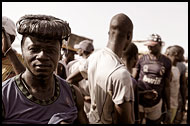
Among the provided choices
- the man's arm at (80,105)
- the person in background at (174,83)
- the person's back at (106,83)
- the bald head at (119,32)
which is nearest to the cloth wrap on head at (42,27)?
the man's arm at (80,105)

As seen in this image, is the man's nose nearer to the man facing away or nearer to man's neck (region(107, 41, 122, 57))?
the man facing away

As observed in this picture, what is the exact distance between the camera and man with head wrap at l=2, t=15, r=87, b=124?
4.28 feet

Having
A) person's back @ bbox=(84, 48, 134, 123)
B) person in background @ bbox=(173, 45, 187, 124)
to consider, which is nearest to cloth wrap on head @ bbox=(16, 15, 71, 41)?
person's back @ bbox=(84, 48, 134, 123)

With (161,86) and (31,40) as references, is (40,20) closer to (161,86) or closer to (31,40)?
(31,40)

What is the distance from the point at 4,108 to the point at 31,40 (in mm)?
447

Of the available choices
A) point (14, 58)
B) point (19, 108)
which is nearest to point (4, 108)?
point (19, 108)

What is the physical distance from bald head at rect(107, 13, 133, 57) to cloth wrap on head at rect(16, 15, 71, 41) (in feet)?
2.67

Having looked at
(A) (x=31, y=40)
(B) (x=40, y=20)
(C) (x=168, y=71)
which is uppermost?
(B) (x=40, y=20)

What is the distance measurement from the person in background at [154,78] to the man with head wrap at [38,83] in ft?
8.90

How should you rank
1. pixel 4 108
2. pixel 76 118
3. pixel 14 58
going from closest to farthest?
pixel 4 108 < pixel 76 118 < pixel 14 58

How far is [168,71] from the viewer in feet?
13.3

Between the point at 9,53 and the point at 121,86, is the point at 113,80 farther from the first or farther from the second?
the point at 9,53

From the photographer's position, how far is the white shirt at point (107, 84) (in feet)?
6.36

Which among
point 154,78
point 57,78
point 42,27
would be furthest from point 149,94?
point 42,27
